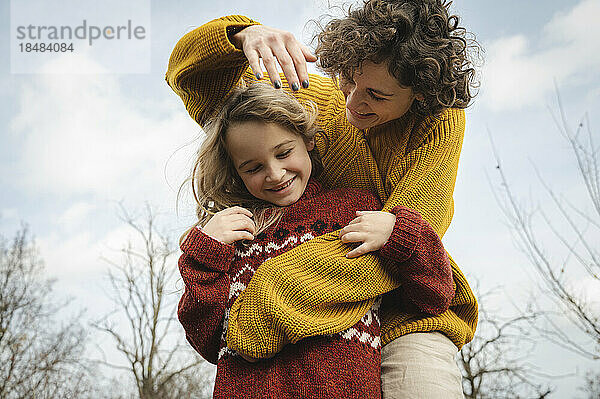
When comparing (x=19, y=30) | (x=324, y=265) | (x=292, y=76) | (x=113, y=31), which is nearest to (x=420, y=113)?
(x=292, y=76)

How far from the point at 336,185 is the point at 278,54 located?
1.49 feet

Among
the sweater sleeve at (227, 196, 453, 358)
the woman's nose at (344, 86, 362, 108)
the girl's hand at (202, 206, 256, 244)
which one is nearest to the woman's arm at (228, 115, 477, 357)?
the sweater sleeve at (227, 196, 453, 358)

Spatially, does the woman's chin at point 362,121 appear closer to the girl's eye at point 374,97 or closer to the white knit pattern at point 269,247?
the girl's eye at point 374,97

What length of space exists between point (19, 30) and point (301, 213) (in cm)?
443

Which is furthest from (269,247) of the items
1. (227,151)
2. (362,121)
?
(362,121)

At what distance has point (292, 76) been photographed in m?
1.53

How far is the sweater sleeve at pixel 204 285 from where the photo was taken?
4.95 ft

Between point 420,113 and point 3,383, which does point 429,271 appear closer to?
point 420,113

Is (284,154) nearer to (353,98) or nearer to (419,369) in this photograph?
(353,98)

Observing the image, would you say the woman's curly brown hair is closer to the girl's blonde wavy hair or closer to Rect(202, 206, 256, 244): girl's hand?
the girl's blonde wavy hair

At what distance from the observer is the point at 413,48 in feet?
5.32

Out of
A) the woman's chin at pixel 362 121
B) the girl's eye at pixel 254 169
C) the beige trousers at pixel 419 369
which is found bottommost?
the beige trousers at pixel 419 369

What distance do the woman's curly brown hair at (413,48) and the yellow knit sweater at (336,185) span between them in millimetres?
117

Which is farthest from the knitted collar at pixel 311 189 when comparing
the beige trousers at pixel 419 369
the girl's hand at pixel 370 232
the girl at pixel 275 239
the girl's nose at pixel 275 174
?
the beige trousers at pixel 419 369
